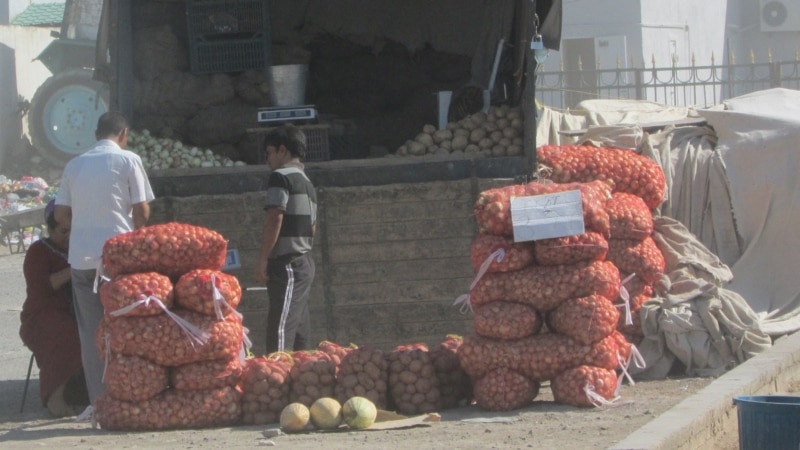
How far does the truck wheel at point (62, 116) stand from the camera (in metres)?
22.6

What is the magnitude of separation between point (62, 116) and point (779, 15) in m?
14.7

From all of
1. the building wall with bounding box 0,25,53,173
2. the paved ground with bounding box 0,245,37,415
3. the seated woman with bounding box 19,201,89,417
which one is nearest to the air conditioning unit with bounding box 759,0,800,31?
the building wall with bounding box 0,25,53,173

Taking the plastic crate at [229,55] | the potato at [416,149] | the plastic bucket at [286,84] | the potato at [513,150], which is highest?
the plastic crate at [229,55]

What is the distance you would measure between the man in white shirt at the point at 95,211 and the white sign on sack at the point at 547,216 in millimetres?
2083

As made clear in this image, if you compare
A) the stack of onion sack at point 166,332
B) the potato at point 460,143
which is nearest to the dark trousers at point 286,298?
the stack of onion sack at point 166,332

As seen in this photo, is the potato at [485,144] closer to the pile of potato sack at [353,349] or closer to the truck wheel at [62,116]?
the pile of potato sack at [353,349]

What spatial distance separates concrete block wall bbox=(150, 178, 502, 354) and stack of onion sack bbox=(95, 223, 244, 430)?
1.97 metres

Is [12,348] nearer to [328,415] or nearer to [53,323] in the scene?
[53,323]

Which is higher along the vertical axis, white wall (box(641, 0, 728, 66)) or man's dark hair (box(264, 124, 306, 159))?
white wall (box(641, 0, 728, 66))

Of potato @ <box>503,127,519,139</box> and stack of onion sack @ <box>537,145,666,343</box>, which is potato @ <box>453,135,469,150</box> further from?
stack of onion sack @ <box>537,145,666,343</box>

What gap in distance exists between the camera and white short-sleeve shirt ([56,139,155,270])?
695cm

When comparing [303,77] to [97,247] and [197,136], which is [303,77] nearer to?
[197,136]

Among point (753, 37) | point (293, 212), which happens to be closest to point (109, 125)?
point (293, 212)

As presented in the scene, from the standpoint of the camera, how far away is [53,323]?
25.4 ft
